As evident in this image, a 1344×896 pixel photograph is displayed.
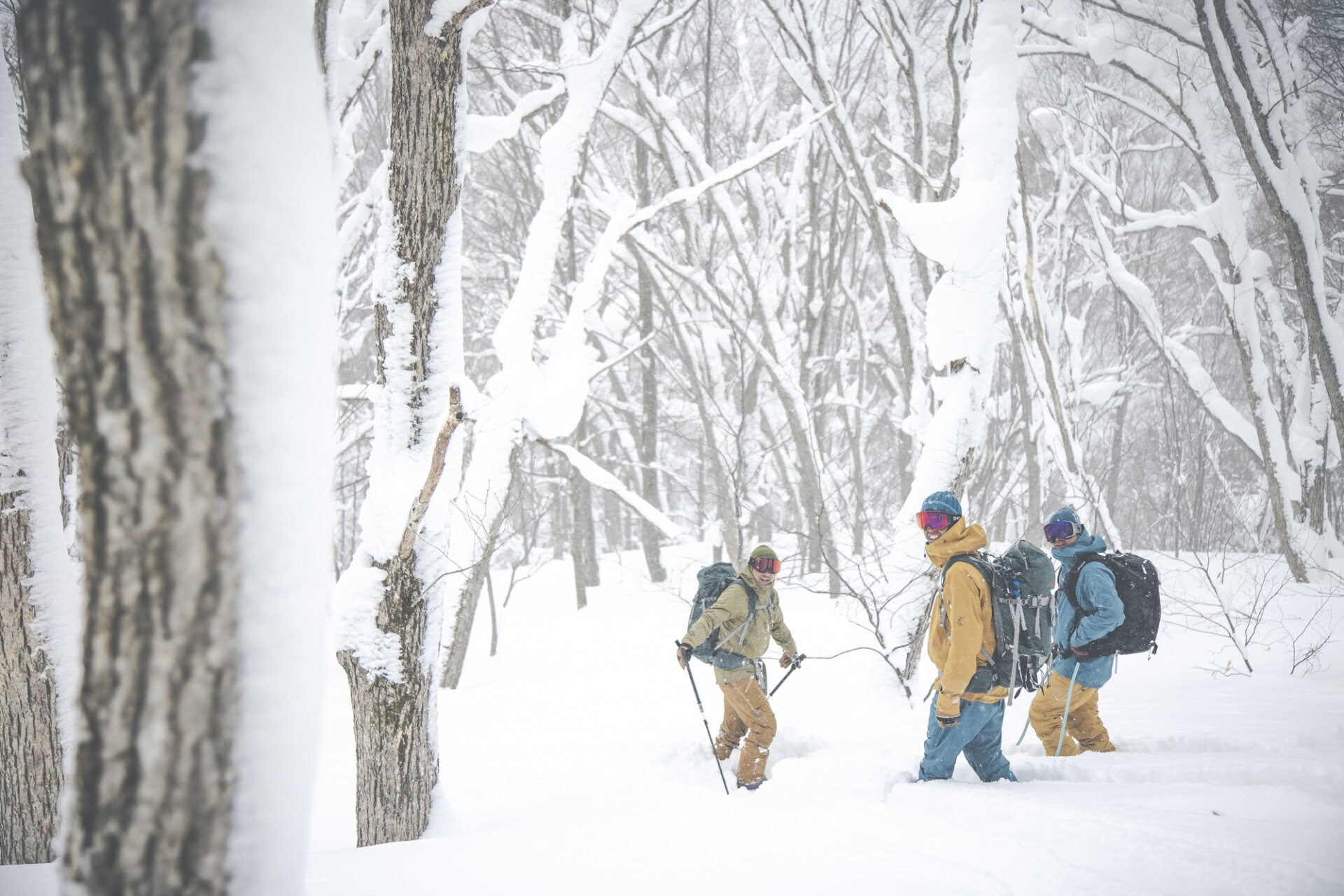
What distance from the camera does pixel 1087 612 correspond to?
427cm

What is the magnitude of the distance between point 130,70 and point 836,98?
816 cm

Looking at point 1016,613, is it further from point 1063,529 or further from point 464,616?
point 464,616

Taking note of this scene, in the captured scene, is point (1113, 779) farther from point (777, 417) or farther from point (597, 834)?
point (777, 417)

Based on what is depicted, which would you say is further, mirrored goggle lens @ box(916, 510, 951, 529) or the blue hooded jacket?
the blue hooded jacket

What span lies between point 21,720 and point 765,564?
4316mm

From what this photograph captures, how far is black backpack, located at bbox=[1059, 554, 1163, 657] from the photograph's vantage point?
13.9ft

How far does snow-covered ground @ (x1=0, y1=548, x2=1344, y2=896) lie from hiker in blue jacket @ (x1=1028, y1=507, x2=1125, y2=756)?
0.76 ft

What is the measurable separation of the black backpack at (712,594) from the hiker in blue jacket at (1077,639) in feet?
6.52

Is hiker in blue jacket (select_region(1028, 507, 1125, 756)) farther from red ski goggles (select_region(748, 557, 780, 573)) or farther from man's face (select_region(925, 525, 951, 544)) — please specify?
red ski goggles (select_region(748, 557, 780, 573))

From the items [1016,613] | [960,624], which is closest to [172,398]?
[960,624]

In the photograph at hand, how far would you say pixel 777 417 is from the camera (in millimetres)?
13617

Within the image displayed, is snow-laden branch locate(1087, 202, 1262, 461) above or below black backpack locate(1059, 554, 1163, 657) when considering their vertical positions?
above

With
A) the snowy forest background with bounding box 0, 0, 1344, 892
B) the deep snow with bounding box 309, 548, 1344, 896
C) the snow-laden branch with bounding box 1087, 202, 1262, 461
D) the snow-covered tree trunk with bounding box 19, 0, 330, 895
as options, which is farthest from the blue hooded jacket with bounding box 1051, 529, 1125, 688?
the snow-laden branch with bounding box 1087, 202, 1262, 461

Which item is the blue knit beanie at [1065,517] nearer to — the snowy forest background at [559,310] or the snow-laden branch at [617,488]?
the snowy forest background at [559,310]
